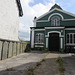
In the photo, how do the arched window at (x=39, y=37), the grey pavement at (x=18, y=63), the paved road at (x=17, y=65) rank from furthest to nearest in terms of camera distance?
the arched window at (x=39, y=37) → the grey pavement at (x=18, y=63) → the paved road at (x=17, y=65)

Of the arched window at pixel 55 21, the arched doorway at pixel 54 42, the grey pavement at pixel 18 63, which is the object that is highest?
the arched window at pixel 55 21

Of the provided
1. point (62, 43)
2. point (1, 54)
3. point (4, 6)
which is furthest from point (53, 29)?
point (1, 54)

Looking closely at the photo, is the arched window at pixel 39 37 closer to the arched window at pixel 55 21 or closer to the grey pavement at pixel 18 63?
the arched window at pixel 55 21

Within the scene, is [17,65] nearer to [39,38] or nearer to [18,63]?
[18,63]

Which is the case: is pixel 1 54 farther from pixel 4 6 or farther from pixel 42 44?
pixel 42 44

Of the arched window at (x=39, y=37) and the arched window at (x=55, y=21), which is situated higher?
the arched window at (x=55, y=21)

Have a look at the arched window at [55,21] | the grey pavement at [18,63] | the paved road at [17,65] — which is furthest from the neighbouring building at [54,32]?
the paved road at [17,65]

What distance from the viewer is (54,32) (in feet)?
40.2

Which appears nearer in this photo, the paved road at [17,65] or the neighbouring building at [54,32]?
the paved road at [17,65]

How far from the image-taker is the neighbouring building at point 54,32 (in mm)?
11961

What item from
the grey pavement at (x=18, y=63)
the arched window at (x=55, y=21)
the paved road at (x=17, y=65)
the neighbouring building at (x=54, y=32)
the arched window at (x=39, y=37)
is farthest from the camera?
the arched window at (x=55, y=21)

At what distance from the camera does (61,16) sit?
15242mm

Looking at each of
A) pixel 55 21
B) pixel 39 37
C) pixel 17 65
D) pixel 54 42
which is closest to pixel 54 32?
pixel 54 42

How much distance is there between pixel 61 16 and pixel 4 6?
11241 millimetres
